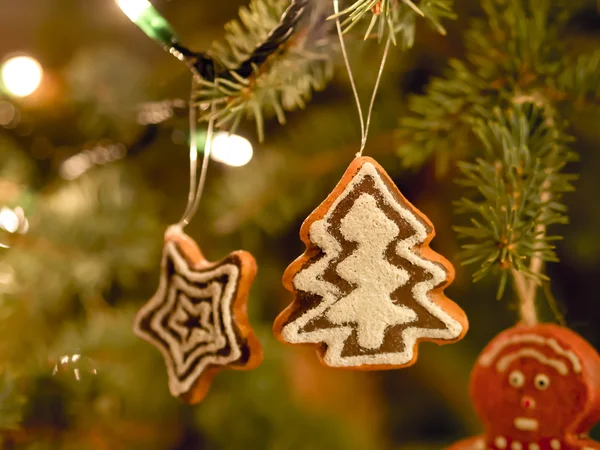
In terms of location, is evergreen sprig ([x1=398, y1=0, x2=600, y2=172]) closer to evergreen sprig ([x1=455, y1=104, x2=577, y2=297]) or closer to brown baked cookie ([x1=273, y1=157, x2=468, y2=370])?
evergreen sprig ([x1=455, y1=104, x2=577, y2=297])

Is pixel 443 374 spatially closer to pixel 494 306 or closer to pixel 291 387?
pixel 494 306

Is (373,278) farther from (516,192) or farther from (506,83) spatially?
(506,83)

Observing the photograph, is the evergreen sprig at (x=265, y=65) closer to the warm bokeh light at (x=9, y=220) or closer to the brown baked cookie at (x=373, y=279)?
the brown baked cookie at (x=373, y=279)

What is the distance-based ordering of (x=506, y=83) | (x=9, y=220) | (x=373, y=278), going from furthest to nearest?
(x=9, y=220) → (x=506, y=83) → (x=373, y=278)

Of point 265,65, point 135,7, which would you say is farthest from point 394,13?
point 135,7

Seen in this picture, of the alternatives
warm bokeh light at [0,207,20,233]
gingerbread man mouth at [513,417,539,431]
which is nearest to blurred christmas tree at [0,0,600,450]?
warm bokeh light at [0,207,20,233]

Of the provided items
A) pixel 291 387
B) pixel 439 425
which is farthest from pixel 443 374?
pixel 291 387
